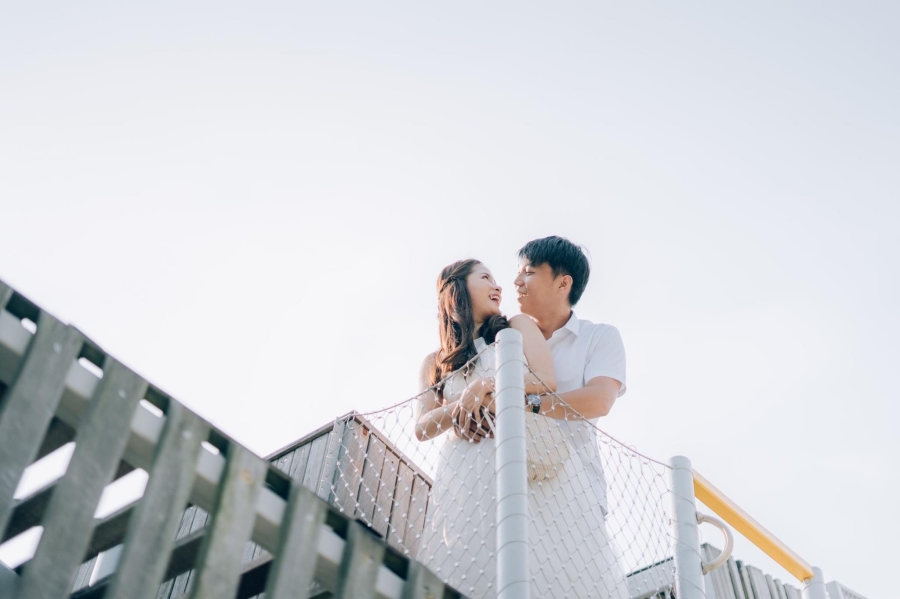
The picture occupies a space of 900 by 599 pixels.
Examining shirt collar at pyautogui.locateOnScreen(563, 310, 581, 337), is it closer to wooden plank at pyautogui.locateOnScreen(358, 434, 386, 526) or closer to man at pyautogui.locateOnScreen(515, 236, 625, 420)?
man at pyautogui.locateOnScreen(515, 236, 625, 420)

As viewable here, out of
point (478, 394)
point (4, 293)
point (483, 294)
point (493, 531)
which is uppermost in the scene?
point (483, 294)

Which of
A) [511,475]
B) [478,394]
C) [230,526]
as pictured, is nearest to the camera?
[230,526]

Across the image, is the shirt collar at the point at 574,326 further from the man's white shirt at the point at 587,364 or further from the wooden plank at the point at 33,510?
the wooden plank at the point at 33,510

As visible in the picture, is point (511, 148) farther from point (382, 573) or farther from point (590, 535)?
point (382, 573)

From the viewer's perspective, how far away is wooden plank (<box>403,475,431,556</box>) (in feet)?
11.3

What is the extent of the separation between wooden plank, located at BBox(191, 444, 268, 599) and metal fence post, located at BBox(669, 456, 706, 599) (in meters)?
1.51

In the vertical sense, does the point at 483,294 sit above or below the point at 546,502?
above

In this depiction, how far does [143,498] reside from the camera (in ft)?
4.71

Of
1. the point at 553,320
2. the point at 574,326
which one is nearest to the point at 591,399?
the point at 574,326

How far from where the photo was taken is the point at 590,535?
2789 millimetres

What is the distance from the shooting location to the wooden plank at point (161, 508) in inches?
54.4

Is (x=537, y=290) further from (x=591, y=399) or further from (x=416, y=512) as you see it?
(x=416, y=512)

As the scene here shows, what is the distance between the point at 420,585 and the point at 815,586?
238 cm

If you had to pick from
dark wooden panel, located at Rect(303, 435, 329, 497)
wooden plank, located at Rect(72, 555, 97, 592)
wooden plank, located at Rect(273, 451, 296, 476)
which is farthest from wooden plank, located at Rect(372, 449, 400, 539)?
wooden plank, located at Rect(72, 555, 97, 592)
